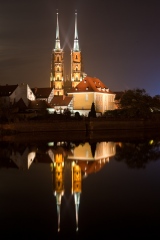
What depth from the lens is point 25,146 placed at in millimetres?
42906

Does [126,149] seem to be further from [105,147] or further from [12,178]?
[12,178]

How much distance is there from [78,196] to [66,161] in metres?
13.1

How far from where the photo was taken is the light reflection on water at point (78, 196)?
47.5ft

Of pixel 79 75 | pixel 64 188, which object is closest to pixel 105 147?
pixel 64 188

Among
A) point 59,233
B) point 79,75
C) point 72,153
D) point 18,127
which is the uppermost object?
point 79,75

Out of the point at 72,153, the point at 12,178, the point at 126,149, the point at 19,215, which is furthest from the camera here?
the point at 126,149

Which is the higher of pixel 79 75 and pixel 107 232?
pixel 79 75

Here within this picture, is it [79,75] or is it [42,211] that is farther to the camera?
[79,75]

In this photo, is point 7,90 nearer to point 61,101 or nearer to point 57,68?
→ point 61,101

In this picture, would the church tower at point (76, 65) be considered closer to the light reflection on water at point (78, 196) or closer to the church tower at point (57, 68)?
the church tower at point (57, 68)

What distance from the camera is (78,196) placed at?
1923 cm

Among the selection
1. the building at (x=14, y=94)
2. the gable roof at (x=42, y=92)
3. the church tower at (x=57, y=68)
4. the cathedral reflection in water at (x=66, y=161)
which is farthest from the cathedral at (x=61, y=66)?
the cathedral reflection in water at (x=66, y=161)

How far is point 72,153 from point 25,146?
6946mm

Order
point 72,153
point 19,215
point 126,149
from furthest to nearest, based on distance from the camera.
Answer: point 126,149
point 72,153
point 19,215
